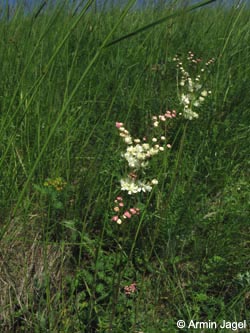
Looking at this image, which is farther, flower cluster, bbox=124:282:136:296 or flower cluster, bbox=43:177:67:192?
flower cluster, bbox=43:177:67:192

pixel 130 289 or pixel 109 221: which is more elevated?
pixel 109 221

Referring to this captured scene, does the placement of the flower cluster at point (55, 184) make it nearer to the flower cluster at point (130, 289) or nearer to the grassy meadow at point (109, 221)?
the grassy meadow at point (109, 221)

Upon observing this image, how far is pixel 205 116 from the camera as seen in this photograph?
5.58ft

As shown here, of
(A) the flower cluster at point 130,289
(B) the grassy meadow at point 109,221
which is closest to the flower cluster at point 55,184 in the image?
(B) the grassy meadow at point 109,221

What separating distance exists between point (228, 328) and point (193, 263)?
0.82 ft

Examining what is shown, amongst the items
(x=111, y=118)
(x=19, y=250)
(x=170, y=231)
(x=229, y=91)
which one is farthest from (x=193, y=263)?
(x=229, y=91)

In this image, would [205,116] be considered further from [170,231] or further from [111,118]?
[170,231]

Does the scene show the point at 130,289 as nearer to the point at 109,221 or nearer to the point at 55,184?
the point at 109,221

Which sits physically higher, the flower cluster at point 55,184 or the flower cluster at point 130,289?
the flower cluster at point 55,184

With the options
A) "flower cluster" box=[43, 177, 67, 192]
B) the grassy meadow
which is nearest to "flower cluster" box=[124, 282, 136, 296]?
the grassy meadow

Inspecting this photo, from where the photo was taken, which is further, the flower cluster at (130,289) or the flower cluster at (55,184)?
the flower cluster at (55,184)

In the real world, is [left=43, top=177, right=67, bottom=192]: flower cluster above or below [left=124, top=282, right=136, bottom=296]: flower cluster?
above

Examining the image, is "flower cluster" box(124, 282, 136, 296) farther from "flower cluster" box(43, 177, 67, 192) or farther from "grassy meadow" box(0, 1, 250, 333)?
"flower cluster" box(43, 177, 67, 192)

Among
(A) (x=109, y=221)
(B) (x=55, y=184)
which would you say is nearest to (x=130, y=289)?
(A) (x=109, y=221)
